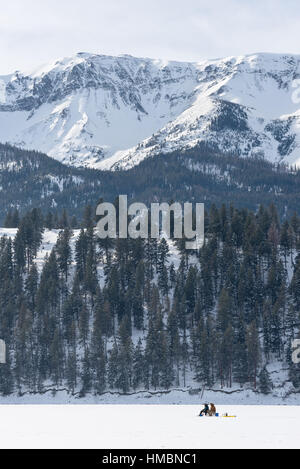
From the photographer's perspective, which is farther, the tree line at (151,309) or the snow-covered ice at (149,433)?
the tree line at (151,309)

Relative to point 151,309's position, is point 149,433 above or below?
above

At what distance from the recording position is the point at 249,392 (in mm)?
108125

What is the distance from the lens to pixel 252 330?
373ft

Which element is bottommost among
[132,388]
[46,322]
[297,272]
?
[132,388]

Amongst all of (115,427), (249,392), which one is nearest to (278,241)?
(249,392)

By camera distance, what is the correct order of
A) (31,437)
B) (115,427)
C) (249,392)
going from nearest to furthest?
1. (31,437)
2. (115,427)
3. (249,392)

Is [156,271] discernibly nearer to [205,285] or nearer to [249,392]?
[205,285]

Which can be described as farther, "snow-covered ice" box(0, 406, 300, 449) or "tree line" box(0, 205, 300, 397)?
"tree line" box(0, 205, 300, 397)

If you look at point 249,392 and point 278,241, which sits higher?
point 278,241

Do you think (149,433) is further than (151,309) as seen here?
No

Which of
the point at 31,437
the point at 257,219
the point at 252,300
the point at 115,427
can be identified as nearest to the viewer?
the point at 31,437

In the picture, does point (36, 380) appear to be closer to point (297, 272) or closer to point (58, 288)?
point (58, 288)

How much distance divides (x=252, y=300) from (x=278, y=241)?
59.4 ft

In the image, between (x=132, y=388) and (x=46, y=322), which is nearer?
(x=132, y=388)
